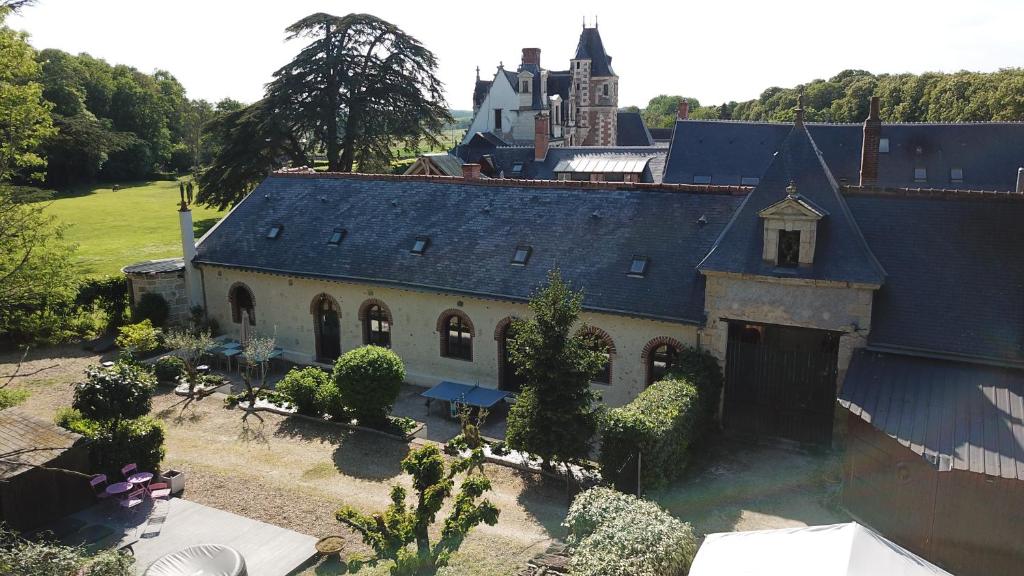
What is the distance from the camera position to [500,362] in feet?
64.6

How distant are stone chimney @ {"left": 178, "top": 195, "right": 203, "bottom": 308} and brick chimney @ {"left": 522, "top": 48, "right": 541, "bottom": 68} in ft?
141

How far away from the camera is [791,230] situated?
1523 cm

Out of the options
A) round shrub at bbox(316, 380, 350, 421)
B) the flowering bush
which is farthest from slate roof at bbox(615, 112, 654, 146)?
the flowering bush

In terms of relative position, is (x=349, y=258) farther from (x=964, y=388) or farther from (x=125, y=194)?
(x=125, y=194)

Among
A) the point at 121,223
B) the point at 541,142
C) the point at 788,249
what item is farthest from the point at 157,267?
the point at 121,223

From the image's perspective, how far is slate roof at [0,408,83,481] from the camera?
12539mm

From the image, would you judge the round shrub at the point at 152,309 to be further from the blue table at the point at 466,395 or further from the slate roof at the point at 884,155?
the slate roof at the point at 884,155

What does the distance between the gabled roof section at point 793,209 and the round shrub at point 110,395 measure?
14.3 metres

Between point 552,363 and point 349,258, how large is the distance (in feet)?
35.1

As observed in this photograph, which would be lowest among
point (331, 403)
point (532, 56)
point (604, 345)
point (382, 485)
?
point (382, 485)

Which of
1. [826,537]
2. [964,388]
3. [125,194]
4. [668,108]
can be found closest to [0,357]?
[826,537]

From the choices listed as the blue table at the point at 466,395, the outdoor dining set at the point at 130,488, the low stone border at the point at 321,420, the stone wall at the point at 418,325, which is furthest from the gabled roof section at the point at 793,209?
the outdoor dining set at the point at 130,488

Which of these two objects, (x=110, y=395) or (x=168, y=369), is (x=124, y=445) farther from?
(x=168, y=369)

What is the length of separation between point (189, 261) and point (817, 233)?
21.1 metres
